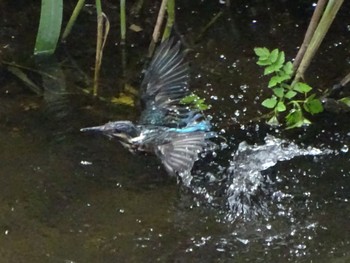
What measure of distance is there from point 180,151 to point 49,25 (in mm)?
854

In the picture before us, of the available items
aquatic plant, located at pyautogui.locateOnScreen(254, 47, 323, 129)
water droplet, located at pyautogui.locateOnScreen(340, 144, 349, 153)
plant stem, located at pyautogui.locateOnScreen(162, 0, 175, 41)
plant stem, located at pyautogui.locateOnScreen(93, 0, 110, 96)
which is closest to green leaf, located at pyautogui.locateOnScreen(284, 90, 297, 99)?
aquatic plant, located at pyautogui.locateOnScreen(254, 47, 323, 129)

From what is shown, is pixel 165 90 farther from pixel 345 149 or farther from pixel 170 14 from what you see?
pixel 345 149

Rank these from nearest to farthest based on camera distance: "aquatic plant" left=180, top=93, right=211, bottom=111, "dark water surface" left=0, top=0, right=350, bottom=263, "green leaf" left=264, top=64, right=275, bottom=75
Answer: "dark water surface" left=0, top=0, right=350, bottom=263 < "green leaf" left=264, top=64, right=275, bottom=75 < "aquatic plant" left=180, top=93, right=211, bottom=111

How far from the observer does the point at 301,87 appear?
2.77 metres

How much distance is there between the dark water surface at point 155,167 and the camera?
234 cm

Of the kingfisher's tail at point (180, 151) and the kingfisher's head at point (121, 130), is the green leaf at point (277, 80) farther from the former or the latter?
the kingfisher's head at point (121, 130)

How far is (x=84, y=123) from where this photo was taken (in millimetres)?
2854

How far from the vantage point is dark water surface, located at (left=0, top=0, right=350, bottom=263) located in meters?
2.34

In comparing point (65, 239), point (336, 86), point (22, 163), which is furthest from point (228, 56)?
point (65, 239)

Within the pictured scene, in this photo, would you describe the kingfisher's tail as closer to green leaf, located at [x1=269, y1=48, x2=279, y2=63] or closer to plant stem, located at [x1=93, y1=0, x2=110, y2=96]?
green leaf, located at [x1=269, y1=48, x2=279, y2=63]

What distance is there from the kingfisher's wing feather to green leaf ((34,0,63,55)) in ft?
2.45

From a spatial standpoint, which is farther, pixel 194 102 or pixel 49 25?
pixel 49 25

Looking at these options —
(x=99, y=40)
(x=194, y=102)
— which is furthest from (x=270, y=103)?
(x=99, y=40)

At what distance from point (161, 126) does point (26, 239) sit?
0.61 m
